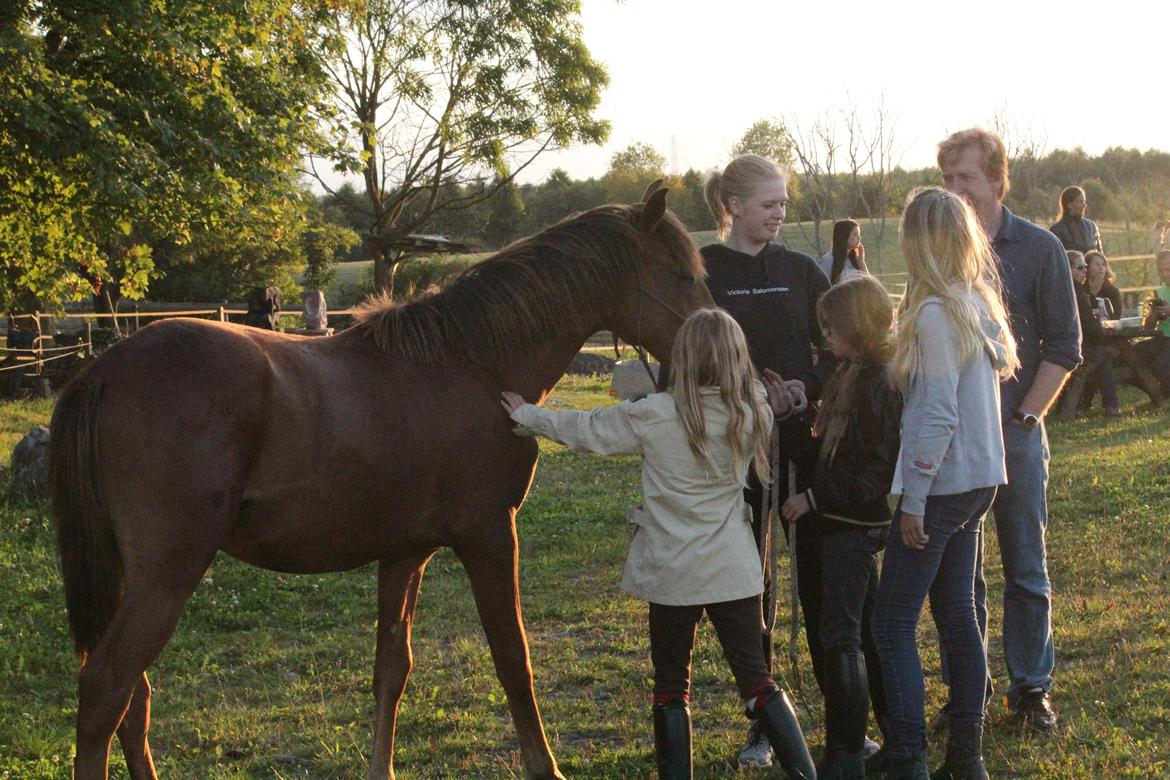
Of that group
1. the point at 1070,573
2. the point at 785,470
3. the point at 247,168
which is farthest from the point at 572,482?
the point at 785,470

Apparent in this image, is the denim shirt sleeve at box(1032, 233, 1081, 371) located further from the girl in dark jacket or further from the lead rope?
the lead rope

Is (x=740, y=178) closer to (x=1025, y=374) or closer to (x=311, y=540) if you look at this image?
(x=1025, y=374)

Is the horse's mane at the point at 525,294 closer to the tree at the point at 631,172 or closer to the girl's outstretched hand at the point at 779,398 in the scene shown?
the girl's outstretched hand at the point at 779,398

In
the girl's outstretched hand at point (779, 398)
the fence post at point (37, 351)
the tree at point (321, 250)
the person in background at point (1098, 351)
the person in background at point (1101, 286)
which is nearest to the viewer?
the girl's outstretched hand at point (779, 398)

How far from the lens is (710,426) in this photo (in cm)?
352

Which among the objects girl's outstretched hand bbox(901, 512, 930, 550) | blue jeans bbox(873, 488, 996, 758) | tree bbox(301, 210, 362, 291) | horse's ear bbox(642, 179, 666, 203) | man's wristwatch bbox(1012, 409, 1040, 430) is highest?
tree bbox(301, 210, 362, 291)

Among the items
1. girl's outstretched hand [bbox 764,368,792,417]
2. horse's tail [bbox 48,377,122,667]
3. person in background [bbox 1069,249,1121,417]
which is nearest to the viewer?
horse's tail [bbox 48,377,122,667]

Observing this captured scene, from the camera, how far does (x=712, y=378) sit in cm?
350

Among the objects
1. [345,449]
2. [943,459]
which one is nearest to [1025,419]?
[943,459]

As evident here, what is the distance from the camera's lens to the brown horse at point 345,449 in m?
3.24

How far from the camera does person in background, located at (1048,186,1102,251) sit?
12156 mm

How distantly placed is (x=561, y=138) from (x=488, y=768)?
26915 mm

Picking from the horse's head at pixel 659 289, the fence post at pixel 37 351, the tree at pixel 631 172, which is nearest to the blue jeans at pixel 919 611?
the horse's head at pixel 659 289

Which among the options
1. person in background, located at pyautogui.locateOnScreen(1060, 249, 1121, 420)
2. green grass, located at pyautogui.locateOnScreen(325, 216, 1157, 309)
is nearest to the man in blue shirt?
person in background, located at pyautogui.locateOnScreen(1060, 249, 1121, 420)
